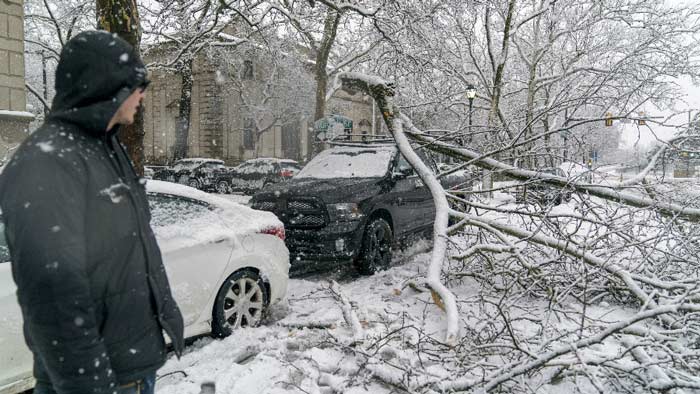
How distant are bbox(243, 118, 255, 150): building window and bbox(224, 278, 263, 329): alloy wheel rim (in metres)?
28.7

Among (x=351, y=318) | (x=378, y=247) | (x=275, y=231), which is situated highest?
(x=275, y=231)

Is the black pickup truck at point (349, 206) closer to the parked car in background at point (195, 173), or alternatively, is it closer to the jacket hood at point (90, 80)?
the jacket hood at point (90, 80)

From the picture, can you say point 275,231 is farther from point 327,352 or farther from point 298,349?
point 327,352

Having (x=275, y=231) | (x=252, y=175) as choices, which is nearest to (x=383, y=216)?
(x=275, y=231)

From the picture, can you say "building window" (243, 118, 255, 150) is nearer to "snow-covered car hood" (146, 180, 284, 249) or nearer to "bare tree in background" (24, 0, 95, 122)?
"bare tree in background" (24, 0, 95, 122)

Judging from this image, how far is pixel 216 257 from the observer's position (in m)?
4.20

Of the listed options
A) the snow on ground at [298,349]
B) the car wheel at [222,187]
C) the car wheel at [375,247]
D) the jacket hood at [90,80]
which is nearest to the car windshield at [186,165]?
the car wheel at [222,187]

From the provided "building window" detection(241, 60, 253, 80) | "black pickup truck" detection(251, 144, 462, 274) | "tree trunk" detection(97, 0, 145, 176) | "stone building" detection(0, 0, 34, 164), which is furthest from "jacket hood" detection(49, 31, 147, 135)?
"building window" detection(241, 60, 253, 80)

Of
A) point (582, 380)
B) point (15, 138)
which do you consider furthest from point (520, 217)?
point (15, 138)

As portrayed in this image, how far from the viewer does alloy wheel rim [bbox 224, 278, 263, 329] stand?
441 centimetres

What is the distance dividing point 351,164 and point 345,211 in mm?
1350

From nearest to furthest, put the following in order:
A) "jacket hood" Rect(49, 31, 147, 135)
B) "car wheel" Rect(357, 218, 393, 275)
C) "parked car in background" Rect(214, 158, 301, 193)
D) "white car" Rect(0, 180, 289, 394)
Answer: "jacket hood" Rect(49, 31, 147, 135) < "white car" Rect(0, 180, 289, 394) < "car wheel" Rect(357, 218, 393, 275) < "parked car in background" Rect(214, 158, 301, 193)

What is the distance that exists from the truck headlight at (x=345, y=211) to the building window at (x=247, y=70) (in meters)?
24.8

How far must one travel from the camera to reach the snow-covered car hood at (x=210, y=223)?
3.94 meters
